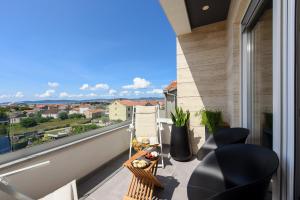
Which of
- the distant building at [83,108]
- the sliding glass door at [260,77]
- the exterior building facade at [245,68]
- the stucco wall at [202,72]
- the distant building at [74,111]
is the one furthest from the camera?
the stucco wall at [202,72]

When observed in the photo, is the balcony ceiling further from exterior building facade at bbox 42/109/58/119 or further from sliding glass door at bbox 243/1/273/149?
exterior building facade at bbox 42/109/58/119

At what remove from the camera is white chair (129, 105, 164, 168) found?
11.2 feet

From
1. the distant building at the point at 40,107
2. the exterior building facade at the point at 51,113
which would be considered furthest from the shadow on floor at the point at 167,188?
the distant building at the point at 40,107

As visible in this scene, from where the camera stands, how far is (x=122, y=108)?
3883mm

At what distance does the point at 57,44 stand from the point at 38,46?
0.30m

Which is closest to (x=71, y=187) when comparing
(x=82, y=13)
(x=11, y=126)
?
(x=11, y=126)

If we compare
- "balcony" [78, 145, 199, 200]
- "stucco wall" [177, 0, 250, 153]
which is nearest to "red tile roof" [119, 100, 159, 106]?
"stucco wall" [177, 0, 250, 153]

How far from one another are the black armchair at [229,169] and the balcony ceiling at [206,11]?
2.38 meters

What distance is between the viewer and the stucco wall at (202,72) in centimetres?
346

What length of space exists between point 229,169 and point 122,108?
280 cm

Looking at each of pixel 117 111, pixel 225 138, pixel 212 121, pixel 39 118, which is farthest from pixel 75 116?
pixel 212 121

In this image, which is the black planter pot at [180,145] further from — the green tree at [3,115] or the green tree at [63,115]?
the green tree at [3,115]

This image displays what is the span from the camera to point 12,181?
5.61 ft

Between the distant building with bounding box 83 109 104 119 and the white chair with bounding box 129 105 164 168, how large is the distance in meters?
0.66
